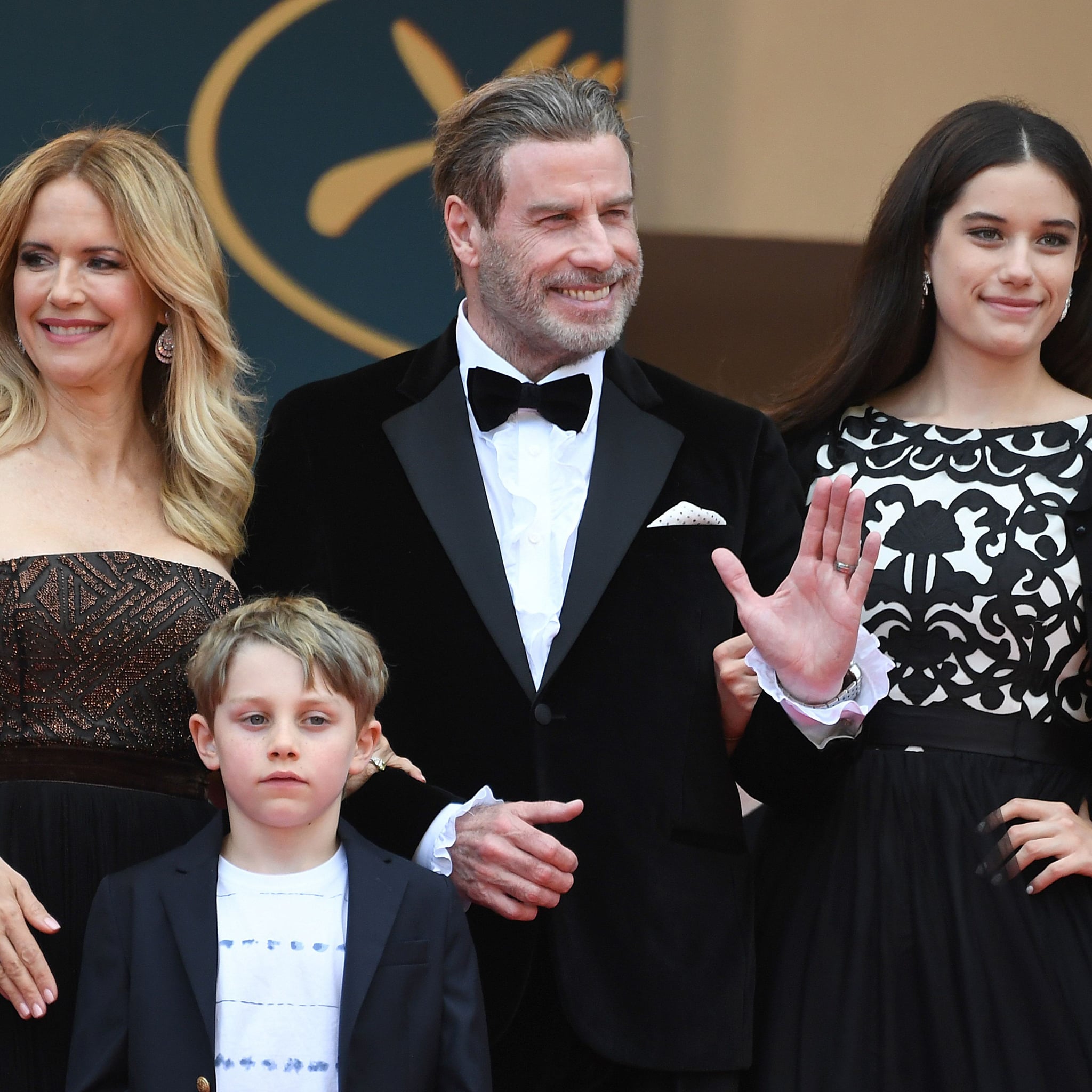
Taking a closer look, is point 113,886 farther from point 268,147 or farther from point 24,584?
point 268,147

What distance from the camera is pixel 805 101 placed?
5.54m

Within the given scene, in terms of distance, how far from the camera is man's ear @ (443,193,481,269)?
2.98 m

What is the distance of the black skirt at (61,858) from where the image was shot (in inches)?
96.6

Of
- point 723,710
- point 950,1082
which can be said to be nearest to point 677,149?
point 723,710

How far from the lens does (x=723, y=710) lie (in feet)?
9.07

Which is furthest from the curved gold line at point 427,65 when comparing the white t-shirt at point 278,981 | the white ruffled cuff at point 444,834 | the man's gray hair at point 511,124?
the white t-shirt at point 278,981

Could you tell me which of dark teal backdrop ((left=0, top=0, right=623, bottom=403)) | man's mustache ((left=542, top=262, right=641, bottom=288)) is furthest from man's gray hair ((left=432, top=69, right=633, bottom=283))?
dark teal backdrop ((left=0, top=0, right=623, bottom=403))

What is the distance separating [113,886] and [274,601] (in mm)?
459

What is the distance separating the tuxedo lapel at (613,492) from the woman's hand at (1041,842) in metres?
0.70

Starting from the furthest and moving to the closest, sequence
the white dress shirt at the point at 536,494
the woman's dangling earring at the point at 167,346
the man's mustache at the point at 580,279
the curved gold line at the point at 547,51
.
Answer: the curved gold line at the point at 547,51, the woman's dangling earring at the point at 167,346, the man's mustache at the point at 580,279, the white dress shirt at the point at 536,494

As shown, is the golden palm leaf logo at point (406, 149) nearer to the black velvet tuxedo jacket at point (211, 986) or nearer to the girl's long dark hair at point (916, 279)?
the girl's long dark hair at point (916, 279)

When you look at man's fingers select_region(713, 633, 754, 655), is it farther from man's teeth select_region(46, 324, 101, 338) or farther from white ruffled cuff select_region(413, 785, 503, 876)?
man's teeth select_region(46, 324, 101, 338)

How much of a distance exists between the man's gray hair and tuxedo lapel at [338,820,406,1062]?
109 cm

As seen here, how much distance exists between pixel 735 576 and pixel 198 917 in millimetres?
894
